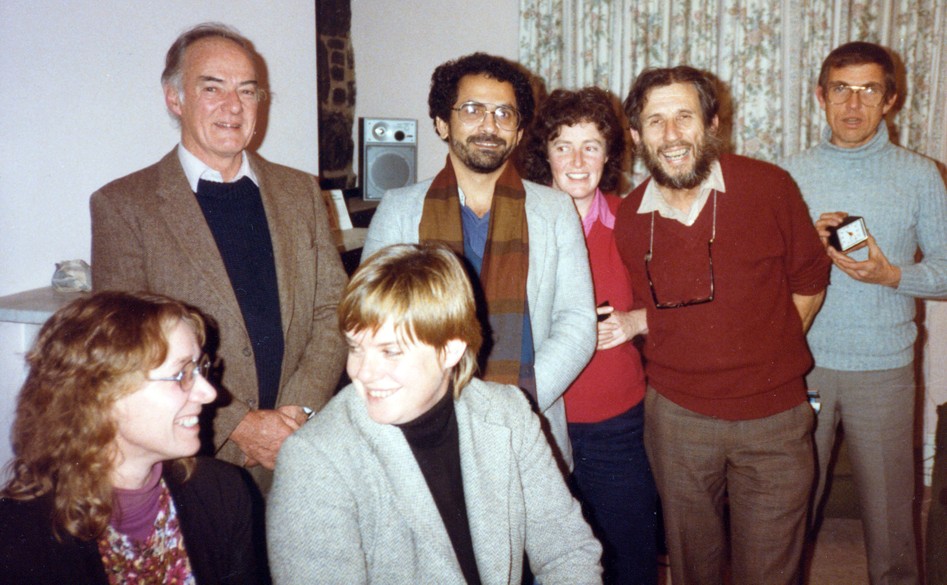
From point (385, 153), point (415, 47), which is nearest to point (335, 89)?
point (415, 47)

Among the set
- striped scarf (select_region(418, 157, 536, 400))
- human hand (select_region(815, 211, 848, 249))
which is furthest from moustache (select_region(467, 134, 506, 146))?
human hand (select_region(815, 211, 848, 249))

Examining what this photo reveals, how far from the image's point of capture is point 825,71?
2.34 metres

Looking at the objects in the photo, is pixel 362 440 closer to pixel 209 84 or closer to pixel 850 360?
pixel 209 84

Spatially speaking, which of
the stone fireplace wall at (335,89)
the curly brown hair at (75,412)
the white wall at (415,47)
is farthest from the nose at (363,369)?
the white wall at (415,47)

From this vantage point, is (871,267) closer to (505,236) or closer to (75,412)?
(505,236)

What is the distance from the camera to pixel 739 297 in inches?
72.3

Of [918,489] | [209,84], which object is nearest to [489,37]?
[209,84]

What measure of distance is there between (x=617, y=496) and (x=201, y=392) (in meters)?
1.24

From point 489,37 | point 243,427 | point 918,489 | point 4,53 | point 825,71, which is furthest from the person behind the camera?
point 489,37

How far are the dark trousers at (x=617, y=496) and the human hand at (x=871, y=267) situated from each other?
82cm

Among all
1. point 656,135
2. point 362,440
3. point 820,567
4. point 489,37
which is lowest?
point 820,567

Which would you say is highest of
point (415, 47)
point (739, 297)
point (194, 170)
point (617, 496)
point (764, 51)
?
point (415, 47)

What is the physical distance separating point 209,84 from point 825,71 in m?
2.04

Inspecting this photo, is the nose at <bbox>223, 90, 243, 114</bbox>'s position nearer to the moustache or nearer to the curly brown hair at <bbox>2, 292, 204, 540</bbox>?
the moustache
